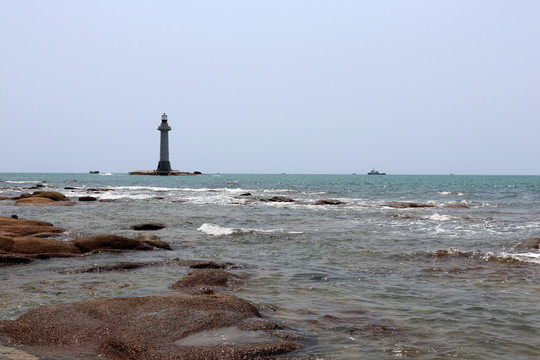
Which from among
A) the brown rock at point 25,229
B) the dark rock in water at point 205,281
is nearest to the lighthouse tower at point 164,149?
the brown rock at point 25,229

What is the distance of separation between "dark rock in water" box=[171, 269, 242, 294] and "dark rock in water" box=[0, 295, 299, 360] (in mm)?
1626

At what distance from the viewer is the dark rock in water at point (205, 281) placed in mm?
8742

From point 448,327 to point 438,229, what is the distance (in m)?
14.8

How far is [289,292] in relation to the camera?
888cm

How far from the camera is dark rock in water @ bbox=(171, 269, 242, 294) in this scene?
8742mm

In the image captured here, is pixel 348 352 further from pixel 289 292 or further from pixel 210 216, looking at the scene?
pixel 210 216

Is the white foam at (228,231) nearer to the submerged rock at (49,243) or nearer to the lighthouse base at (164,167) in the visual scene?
the submerged rock at (49,243)

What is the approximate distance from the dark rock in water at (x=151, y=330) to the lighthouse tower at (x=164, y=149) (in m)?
121

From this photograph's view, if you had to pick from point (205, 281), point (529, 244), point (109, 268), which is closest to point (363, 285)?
point (205, 281)

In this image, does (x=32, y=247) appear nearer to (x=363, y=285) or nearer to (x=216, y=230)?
(x=216, y=230)

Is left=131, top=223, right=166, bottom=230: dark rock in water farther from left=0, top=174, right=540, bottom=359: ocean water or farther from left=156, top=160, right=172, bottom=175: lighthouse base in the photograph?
left=156, top=160, right=172, bottom=175: lighthouse base

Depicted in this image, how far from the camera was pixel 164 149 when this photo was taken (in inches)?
5079

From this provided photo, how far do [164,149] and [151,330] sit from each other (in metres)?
127

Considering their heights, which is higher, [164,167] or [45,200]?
[164,167]
